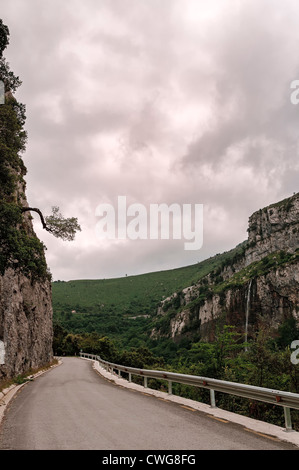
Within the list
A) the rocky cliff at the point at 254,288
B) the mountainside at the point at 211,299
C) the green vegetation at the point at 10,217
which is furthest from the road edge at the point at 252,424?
the mountainside at the point at 211,299

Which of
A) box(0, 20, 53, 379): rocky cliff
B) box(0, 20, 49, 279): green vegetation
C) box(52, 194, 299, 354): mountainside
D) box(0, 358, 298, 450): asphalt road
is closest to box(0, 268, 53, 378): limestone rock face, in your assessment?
box(0, 20, 53, 379): rocky cliff

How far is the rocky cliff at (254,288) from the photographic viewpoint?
95019 millimetres

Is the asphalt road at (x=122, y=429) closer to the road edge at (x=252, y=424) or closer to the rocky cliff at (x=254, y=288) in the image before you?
the road edge at (x=252, y=424)

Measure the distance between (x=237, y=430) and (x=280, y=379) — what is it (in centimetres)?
929

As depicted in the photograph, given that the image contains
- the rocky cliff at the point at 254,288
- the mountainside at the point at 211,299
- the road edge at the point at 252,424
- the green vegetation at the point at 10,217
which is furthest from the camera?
the mountainside at the point at 211,299

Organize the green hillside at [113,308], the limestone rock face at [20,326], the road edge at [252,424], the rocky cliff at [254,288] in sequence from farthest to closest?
the green hillside at [113,308], the rocky cliff at [254,288], the limestone rock face at [20,326], the road edge at [252,424]

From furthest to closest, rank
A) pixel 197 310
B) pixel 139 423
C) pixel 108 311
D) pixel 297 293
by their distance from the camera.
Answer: pixel 108 311, pixel 197 310, pixel 297 293, pixel 139 423

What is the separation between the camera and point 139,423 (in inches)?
275

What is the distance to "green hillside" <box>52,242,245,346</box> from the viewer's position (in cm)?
13125

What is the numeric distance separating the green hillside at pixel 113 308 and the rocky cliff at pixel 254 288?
1279cm

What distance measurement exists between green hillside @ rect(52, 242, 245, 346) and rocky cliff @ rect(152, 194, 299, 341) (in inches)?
504

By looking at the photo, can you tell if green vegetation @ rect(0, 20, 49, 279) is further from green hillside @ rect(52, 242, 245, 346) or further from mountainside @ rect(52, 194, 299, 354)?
green hillside @ rect(52, 242, 245, 346)

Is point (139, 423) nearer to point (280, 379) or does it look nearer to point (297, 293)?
point (280, 379)
